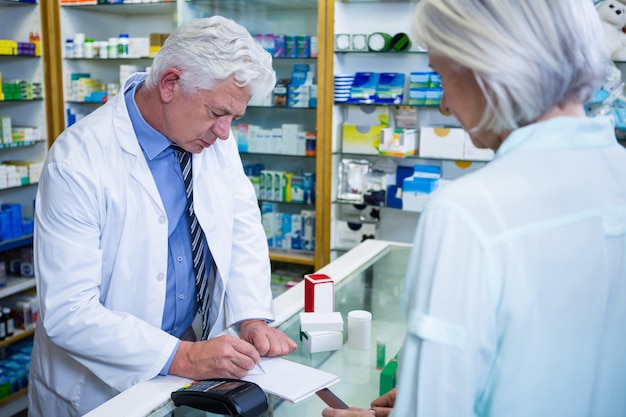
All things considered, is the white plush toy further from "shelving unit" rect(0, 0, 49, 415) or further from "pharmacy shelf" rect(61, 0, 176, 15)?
"shelving unit" rect(0, 0, 49, 415)

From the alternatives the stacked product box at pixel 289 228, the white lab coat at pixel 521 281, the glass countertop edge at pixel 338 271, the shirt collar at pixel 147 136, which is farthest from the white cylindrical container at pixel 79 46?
the white lab coat at pixel 521 281

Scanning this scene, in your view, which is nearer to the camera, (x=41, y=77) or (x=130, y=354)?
(x=130, y=354)

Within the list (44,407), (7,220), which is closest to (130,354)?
(44,407)

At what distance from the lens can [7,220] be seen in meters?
4.25

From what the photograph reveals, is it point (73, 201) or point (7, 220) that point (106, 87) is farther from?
point (73, 201)

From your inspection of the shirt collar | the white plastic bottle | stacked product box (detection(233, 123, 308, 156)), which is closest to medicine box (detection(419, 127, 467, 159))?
stacked product box (detection(233, 123, 308, 156))

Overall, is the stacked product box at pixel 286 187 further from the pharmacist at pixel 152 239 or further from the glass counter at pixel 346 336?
the pharmacist at pixel 152 239

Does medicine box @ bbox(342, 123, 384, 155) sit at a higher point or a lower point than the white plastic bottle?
lower

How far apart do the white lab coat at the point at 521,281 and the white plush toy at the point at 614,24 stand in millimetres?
2973

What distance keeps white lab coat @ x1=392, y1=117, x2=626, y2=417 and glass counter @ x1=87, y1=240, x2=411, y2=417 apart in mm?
130

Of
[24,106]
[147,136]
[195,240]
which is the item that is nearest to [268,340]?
[195,240]

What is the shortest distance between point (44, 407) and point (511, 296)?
1.64 metres

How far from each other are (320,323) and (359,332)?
0.13 meters

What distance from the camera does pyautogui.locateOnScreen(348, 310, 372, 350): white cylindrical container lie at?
1.89 metres
